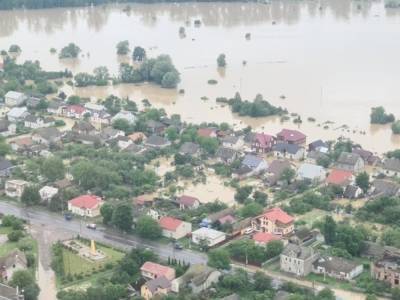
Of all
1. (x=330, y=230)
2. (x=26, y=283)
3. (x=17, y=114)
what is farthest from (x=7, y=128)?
(x=330, y=230)

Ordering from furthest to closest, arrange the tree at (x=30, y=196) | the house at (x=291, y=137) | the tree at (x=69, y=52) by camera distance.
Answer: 1. the tree at (x=69, y=52)
2. the house at (x=291, y=137)
3. the tree at (x=30, y=196)

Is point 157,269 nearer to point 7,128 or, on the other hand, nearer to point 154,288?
point 154,288

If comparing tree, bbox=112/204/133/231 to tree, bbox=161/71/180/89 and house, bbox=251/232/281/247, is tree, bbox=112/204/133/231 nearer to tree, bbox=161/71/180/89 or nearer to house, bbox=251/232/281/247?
house, bbox=251/232/281/247

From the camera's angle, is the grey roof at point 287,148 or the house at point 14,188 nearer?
the house at point 14,188

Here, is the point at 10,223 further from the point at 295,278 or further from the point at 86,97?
the point at 86,97

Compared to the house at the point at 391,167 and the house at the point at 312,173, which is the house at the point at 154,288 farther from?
the house at the point at 391,167

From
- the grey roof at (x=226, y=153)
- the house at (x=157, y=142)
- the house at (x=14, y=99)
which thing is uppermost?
the house at (x=14, y=99)

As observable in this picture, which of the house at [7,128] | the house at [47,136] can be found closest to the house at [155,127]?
the house at [47,136]
